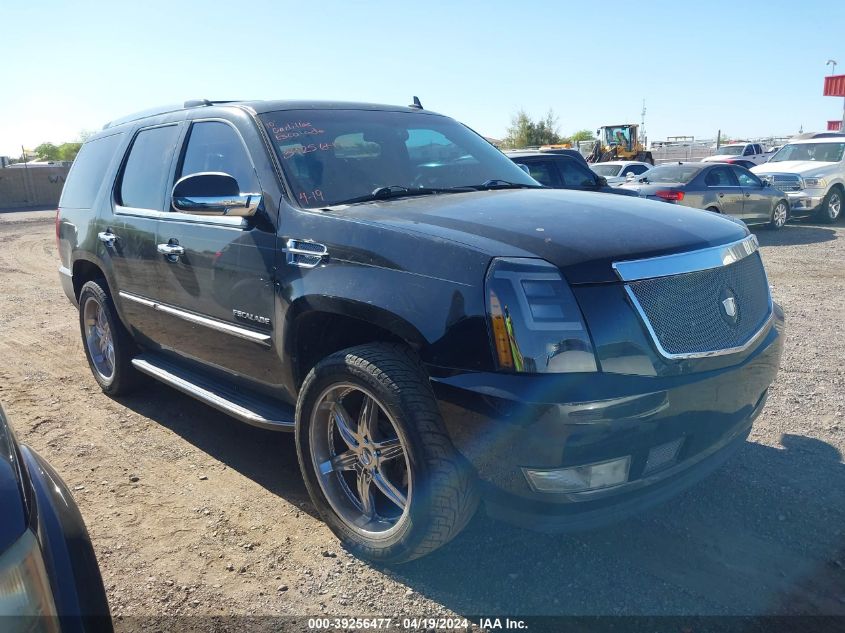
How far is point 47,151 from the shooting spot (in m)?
75.8

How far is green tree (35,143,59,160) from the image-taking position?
74.0 meters

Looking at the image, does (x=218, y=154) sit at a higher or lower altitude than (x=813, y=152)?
higher

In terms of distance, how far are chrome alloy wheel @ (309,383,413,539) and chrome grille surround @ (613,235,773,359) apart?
1071 mm

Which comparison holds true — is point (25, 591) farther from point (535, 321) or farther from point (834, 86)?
point (834, 86)

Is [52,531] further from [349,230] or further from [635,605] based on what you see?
[635,605]

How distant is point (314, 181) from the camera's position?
3459 millimetres

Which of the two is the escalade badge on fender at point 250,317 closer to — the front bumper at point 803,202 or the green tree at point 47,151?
the front bumper at point 803,202

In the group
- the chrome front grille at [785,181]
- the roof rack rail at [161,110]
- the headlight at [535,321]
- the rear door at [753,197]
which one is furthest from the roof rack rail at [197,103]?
the chrome front grille at [785,181]

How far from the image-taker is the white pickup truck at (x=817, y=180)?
15.4 metres

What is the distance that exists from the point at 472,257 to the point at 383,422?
90 cm

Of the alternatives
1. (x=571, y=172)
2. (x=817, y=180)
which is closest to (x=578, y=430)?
(x=571, y=172)

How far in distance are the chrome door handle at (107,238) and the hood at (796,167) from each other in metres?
15.5

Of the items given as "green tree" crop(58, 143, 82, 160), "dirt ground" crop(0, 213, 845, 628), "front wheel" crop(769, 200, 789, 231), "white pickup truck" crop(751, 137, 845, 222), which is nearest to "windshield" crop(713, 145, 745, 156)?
"white pickup truck" crop(751, 137, 845, 222)

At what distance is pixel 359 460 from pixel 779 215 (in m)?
14.2
